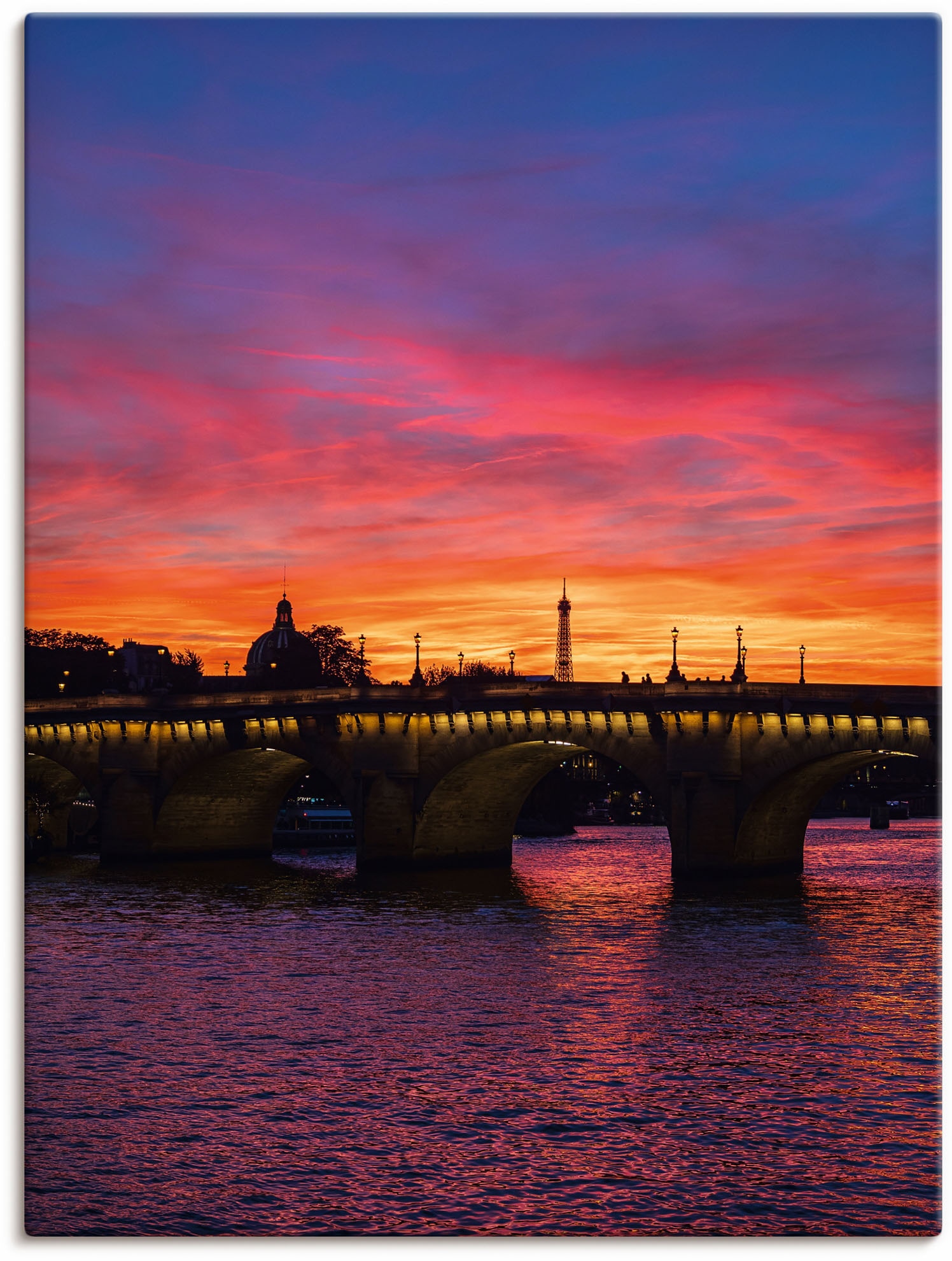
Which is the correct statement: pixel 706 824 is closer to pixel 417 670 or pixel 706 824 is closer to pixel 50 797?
pixel 417 670

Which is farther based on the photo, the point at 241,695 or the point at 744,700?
the point at 241,695

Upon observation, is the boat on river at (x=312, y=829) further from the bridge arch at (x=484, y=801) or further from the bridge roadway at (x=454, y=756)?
the bridge arch at (x=484, y=801)

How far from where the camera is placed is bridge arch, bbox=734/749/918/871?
67562 mm

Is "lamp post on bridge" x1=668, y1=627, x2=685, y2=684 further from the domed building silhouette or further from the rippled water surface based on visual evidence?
the domed building silhouette

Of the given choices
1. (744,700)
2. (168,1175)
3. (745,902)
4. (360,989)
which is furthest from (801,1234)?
(744,700)

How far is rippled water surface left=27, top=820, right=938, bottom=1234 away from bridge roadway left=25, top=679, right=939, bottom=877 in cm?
739

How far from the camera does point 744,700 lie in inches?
2623

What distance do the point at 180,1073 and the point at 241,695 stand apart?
54.2 metres

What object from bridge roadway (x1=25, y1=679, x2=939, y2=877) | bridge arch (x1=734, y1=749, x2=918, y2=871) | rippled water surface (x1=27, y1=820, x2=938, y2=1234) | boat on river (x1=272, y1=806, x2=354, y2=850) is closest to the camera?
rippled water surface (x1=27, y1=820, x2=938, y2=1234)

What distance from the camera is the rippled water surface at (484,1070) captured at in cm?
2217

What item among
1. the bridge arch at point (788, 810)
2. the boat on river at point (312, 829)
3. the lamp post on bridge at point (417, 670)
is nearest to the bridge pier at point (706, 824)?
the bridge arch at point (788, 810)

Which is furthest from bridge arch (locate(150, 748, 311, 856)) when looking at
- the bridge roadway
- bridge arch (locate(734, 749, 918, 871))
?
bridge arch (locate(734, 749, 918, 871))

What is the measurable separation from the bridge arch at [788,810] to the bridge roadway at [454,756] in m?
0.13

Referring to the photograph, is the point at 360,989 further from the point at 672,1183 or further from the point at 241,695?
the point at 241,695
